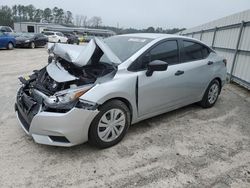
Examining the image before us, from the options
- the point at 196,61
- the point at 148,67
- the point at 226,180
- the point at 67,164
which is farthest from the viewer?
the point at 196,61

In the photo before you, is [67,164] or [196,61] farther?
[196,61]

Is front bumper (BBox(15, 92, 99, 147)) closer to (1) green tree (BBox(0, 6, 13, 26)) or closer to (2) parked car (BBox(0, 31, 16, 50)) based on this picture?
(2) parked car (BBox(0, 31, 16, 50))

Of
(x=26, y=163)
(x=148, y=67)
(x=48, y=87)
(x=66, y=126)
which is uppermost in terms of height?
(x=148, y=67)

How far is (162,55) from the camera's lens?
403 centimetres

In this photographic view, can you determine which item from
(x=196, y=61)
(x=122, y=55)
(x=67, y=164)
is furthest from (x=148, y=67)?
(x=67, y=164)

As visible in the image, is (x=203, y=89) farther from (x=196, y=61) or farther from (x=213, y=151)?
(x=213, y=151)

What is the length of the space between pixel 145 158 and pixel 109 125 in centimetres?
66

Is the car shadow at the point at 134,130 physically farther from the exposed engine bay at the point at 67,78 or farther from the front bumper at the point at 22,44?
the front bumper at the point at 22,44

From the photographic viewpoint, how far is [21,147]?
3.35 metres

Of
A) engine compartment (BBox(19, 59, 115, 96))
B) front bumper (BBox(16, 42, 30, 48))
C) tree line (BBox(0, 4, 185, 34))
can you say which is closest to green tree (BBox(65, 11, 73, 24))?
tree line (BBox(0, 4, 185, 34))

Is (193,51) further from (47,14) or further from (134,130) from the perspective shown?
(47,14)

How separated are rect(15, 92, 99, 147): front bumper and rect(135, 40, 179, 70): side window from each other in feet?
3.60

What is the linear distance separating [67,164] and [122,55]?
1.83 metres

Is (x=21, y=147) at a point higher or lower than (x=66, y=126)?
lower
